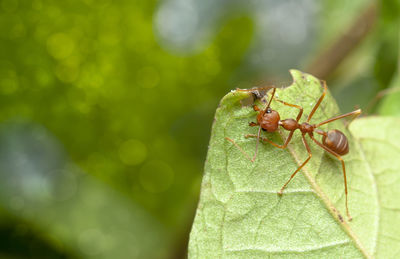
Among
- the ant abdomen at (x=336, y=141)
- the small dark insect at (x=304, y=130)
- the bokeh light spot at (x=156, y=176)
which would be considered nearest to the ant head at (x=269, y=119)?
the small dark insect at (x=304, y=130)

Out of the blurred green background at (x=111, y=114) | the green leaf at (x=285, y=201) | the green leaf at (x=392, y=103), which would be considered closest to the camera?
the green leaf at (x=285, y=201)

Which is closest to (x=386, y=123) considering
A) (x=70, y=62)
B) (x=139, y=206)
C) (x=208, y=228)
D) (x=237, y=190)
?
(x=237, y=190)

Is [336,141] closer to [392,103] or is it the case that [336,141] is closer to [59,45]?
[392,103]

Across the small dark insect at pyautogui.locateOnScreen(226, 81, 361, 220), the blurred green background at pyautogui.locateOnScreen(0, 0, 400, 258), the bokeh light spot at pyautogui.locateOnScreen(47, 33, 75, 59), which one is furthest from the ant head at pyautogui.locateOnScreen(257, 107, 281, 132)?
the bokeh light spot at pyautogui.locateOnScreen(47, 33, 75, 59)

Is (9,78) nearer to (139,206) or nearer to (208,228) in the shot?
(139,206)

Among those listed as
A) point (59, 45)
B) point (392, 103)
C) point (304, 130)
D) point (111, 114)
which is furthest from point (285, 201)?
point (59, 45)

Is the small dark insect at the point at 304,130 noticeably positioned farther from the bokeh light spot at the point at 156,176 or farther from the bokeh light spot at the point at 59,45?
the bokeh light spot at the point at 59,45
